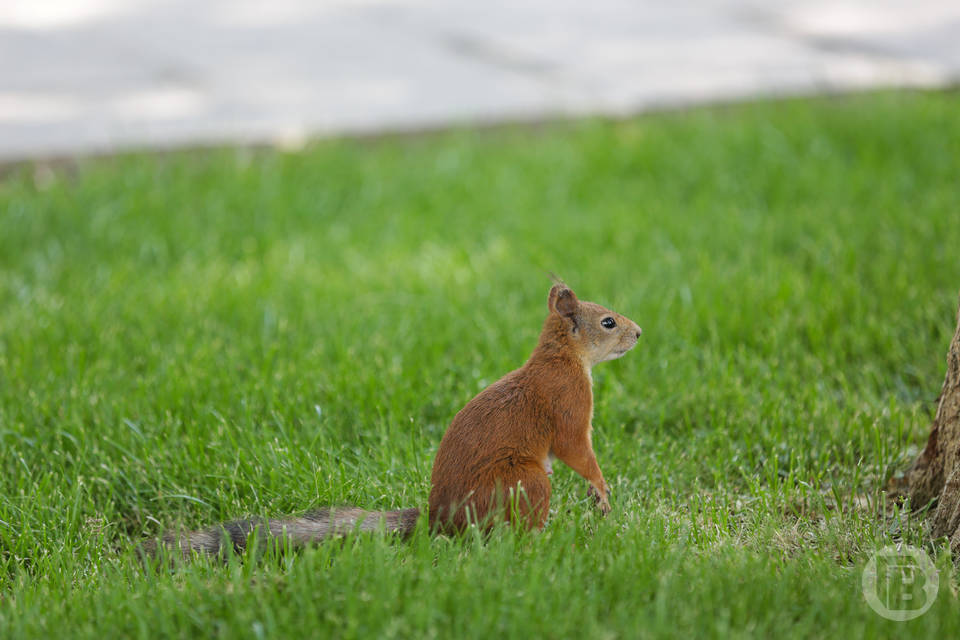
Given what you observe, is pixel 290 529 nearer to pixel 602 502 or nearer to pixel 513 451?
pixel 513 451

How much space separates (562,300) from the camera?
2.47 meters

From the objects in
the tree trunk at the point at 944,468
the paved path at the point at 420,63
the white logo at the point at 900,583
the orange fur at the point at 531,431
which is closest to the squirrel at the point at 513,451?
the orange fur at the point at 531,431

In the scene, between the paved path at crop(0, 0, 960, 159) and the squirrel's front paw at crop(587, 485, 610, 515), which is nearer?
the squirrel's front paw at crop(587, 485, 610, 515)

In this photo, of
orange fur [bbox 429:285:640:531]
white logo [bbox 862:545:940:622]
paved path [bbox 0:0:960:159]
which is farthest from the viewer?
paved path [bbox 0:0:960:159]

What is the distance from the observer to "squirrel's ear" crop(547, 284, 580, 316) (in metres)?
2.46

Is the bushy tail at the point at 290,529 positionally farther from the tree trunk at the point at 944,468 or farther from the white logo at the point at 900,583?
the tree trunk at the point at 944,468

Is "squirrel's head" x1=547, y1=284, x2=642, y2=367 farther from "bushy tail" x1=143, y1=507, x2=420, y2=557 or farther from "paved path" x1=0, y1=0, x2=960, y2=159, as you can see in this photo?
"paved path" x1=0, y1=0, x2=960, y2=159

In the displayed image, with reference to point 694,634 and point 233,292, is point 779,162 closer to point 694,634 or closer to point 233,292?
point 233,292

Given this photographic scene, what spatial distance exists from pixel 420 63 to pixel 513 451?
5.75 meters

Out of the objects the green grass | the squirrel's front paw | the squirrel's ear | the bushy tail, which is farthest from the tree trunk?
the bushy tail

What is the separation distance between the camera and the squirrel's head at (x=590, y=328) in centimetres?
248

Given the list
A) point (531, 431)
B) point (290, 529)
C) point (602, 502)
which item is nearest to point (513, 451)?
point (531, 431)

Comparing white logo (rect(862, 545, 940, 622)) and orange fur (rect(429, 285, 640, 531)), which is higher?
orange fur (rect(429, 285, 640, 531))

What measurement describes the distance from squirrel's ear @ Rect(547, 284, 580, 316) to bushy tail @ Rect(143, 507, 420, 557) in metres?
0.62
